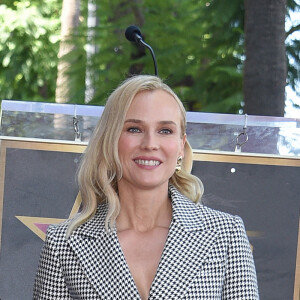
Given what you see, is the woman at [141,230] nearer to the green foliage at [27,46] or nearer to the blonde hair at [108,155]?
the blonde hair at [108,155]

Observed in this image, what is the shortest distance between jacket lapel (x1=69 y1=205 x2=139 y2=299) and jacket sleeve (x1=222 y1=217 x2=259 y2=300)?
337 millimetres

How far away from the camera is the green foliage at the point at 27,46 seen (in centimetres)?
1279

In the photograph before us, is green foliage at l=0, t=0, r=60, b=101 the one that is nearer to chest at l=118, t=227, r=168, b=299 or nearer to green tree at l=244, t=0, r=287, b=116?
green tree at l=244, t=0, r=287, b=116

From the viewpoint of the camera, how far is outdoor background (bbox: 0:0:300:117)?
6012 mm

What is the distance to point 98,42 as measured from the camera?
27.7ft

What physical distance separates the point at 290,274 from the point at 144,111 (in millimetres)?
1344

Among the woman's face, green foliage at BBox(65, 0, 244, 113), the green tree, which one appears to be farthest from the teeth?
green foliage at BBox(65, 0, 244, 113)

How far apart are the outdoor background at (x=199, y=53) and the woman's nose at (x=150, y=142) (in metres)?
2.79

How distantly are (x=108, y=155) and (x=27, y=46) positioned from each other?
1006cm

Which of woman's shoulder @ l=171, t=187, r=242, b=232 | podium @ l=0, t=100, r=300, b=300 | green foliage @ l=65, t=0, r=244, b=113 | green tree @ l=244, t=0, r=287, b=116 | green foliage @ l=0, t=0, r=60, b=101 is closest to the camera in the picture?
woman's shoulder @ l=171, t=187, r=242, b=232

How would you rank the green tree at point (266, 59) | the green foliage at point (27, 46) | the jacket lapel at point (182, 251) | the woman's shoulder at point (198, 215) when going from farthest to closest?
1. the green foliage at point (27, 46)
2. the green tree at point (266, 59)
3. the woman's shoulder at point (198, 215)
4. the jacket lapel at point (182, 251)

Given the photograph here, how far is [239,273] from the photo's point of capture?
10.5 ft

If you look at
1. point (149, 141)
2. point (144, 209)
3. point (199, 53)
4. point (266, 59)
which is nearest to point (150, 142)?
point (149, 141)

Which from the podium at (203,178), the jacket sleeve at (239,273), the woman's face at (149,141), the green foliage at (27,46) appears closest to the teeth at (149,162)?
the woman's face at (149,141)
